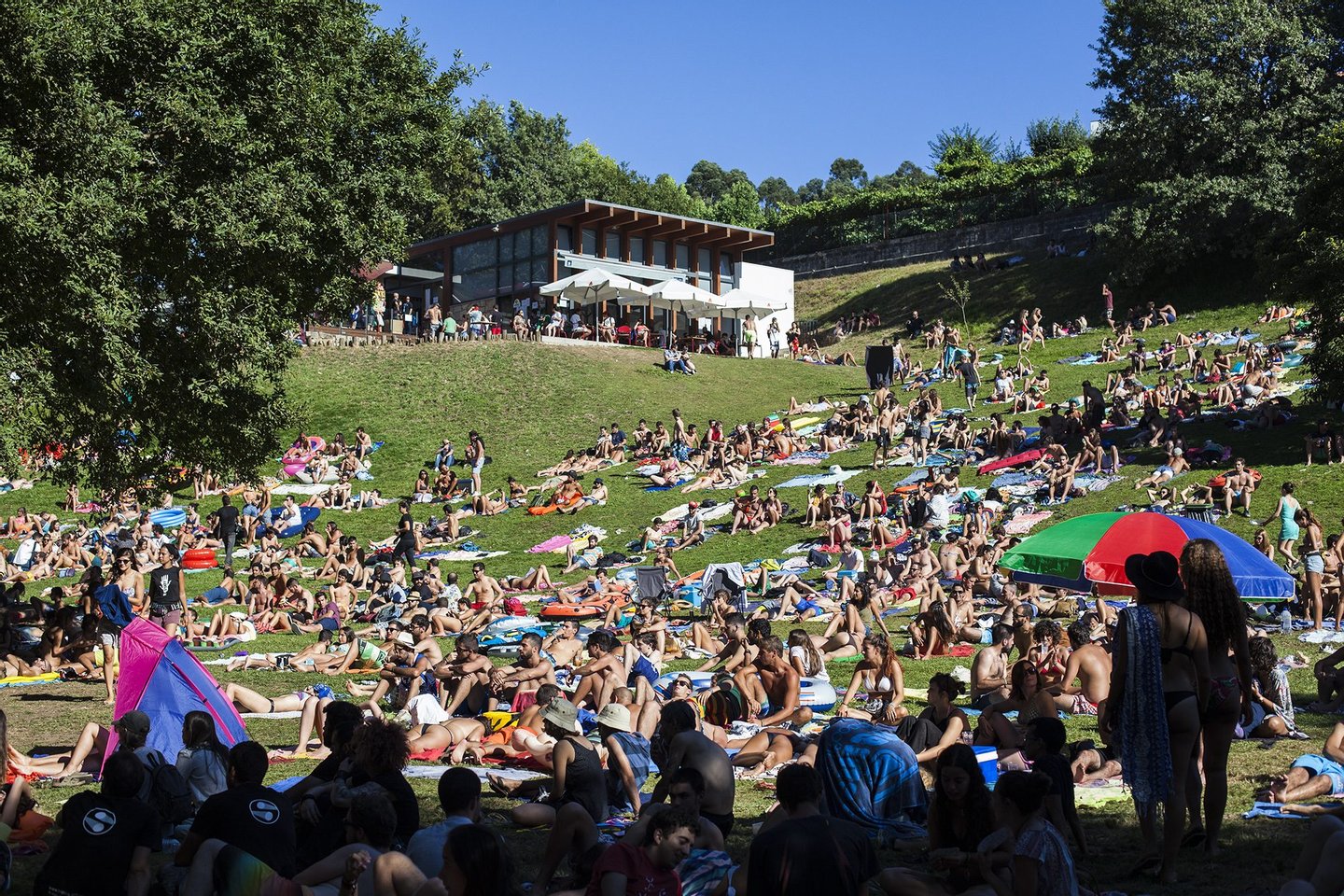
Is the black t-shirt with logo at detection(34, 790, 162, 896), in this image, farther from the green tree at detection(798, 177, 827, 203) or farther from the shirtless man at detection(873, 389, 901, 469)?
the green tree at detection(798, 177, 827, 203)

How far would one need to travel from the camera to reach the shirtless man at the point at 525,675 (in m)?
12.1

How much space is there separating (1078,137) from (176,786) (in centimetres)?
6710

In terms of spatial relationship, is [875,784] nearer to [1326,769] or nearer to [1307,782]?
[1307,782]

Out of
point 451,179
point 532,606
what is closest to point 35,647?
point 532,606

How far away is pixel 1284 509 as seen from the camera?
57.5 ft

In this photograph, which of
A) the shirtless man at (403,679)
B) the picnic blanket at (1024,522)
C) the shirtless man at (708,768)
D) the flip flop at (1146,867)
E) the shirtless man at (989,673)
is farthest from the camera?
the picnic blanket at (1024,522)

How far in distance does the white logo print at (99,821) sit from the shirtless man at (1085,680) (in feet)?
23.6

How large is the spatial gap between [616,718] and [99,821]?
3708mm

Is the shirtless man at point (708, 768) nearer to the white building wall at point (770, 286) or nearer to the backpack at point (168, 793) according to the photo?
the backpack at point (168, 793)

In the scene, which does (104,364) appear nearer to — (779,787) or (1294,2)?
(779,787)

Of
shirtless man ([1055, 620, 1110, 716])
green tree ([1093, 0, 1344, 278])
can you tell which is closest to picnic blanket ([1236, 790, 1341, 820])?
shirtless man ([1055, 620, 1110, 716])

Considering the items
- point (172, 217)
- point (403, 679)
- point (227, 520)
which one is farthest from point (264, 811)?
point (227, 520)

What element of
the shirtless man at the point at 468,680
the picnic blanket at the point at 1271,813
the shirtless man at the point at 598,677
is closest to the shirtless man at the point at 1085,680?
the picnic blanket at the point at 1271,813

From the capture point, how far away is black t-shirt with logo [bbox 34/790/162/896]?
577 cm
